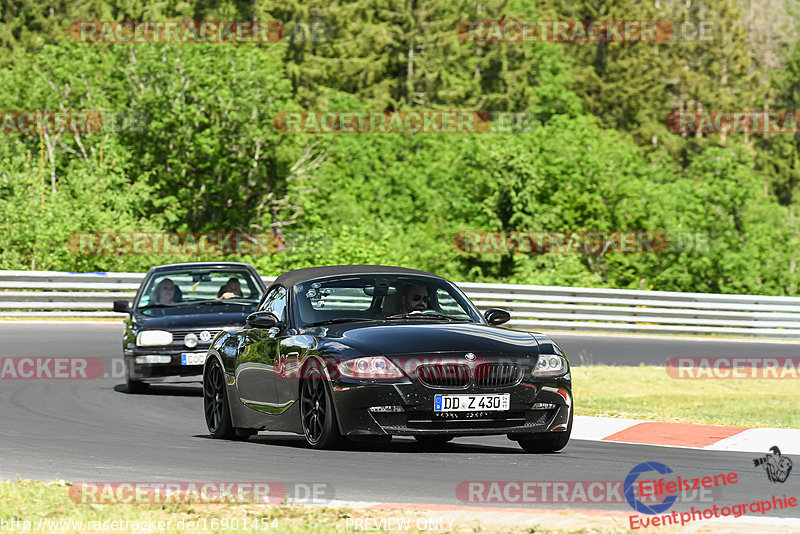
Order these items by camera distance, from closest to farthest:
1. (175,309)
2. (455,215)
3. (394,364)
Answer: (394,364)
(175,309)
(455,215)

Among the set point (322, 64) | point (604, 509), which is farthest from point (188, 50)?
point (604, 509)

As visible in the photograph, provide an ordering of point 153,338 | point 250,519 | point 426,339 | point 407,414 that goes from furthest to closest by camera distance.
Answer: point 153,338, point 426,339, point 407,414, point 250,519

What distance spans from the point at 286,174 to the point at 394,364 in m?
34.1

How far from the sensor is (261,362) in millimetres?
10539

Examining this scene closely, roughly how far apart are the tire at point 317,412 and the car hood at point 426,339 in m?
0.31

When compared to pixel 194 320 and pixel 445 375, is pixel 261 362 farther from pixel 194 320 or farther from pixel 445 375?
pixel 194 320

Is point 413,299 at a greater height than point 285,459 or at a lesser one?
greater

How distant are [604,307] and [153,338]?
1416cm

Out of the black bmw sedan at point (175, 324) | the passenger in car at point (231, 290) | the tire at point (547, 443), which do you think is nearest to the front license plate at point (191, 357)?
the black bmw sedan at point (175, 324)

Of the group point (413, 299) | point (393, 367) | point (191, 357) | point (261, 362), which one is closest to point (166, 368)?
point (191, 357)

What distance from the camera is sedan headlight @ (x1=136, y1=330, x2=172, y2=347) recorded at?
1548 centimetres

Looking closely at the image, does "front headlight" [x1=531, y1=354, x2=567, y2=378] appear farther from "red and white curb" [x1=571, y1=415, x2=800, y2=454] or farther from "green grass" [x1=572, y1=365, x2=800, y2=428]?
"green grass" [x1=572, y1=365, x2=800, y2=428]

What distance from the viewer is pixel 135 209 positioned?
38.8m

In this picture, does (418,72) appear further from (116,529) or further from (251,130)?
(116,529)
